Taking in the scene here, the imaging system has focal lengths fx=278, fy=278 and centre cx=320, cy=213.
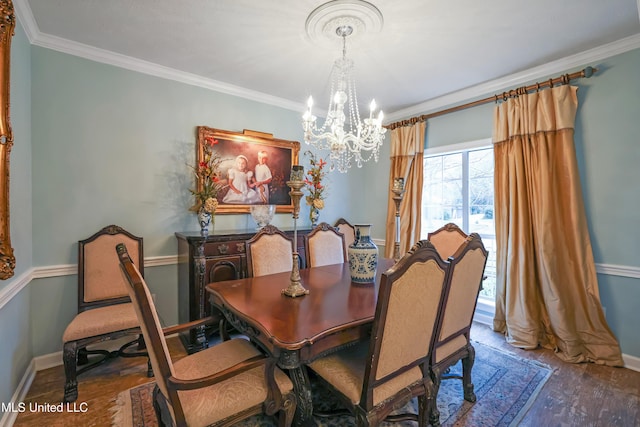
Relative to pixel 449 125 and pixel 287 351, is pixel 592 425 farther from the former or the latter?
pixel 449 125

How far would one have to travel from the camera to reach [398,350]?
1283mm

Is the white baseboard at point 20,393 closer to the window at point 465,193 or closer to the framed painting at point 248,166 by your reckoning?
the framed painting at point 248,166

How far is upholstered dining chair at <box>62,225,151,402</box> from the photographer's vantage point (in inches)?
74.2

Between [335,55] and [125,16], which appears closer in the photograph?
[125,16]

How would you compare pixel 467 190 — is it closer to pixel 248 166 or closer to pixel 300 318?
pixel 248 166

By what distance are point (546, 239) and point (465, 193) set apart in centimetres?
102

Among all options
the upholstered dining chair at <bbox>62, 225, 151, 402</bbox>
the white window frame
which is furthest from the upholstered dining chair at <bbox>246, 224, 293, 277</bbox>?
the white window frame

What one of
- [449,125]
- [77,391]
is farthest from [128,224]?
[449,125]

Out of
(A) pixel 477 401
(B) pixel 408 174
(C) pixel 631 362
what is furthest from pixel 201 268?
(C) pixel 631 362

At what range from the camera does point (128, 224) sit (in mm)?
2621

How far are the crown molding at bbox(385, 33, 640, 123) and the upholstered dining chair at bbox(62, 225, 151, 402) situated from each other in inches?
143

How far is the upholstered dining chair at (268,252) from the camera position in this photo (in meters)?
2.25

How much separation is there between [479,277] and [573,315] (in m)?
1.51

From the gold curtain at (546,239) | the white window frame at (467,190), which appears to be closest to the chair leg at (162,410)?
the gold curtain at (546,239)
